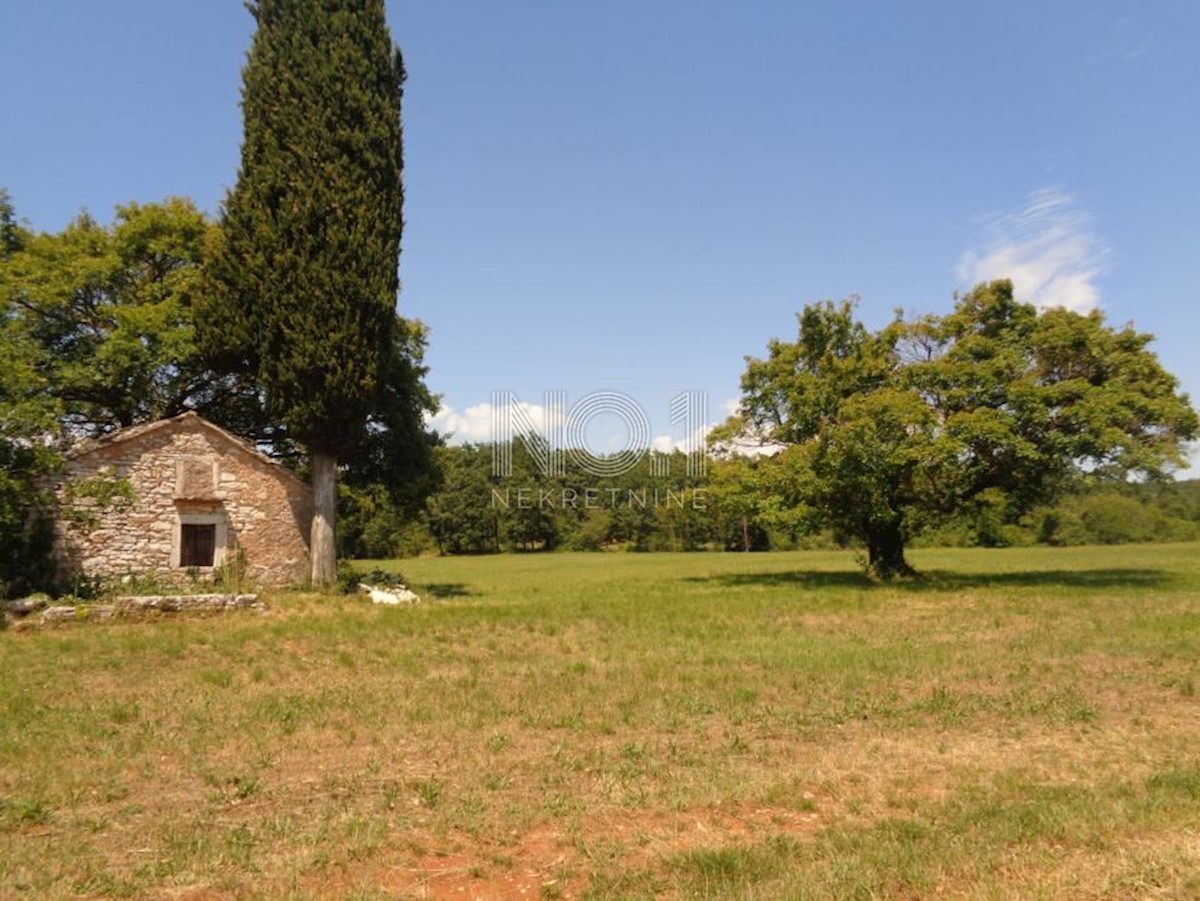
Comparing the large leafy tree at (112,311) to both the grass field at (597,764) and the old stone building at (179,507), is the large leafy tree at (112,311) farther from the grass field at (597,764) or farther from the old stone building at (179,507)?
the grass field at (597,764)

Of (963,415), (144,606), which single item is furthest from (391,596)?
(963,415)

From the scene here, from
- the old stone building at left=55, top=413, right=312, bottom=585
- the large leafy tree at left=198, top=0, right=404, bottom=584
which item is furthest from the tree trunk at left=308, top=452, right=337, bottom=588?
the old stone building at left=55, top=413, right=312, bottom=585

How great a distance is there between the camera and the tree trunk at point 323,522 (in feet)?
66.7

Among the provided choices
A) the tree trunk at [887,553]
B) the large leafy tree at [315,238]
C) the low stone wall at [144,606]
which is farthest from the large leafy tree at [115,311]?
the tree trunk at [887,553]

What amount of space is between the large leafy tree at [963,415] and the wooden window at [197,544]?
17.0 m

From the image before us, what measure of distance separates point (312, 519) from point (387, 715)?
45.3 feet

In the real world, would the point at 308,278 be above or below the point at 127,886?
above

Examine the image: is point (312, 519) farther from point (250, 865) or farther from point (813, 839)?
point (813, 839)

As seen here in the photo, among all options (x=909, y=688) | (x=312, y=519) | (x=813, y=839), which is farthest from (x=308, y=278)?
(x=813, y=839)

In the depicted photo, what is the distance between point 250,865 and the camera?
4.73 m

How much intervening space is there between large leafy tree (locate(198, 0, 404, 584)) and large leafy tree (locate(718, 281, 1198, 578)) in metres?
13.8

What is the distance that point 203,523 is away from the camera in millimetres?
19531

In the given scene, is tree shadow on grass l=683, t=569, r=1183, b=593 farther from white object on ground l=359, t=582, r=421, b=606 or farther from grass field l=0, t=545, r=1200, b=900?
white object on ground l=359, t=582, r=421, b=606

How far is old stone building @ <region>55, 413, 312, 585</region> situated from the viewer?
17766 millimetres
